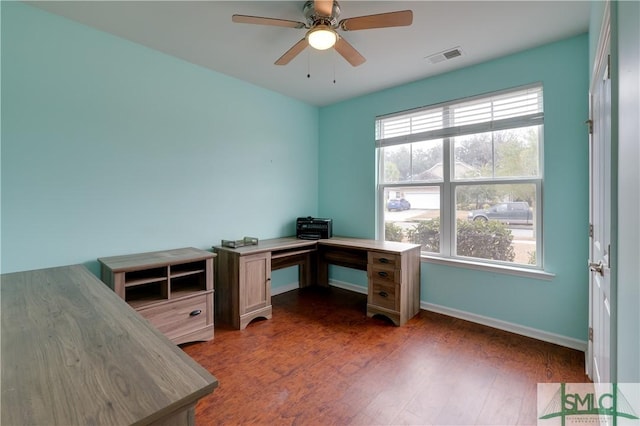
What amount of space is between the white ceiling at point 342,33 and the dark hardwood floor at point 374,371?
2648 millimetres

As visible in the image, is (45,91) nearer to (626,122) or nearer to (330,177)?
(330,177)

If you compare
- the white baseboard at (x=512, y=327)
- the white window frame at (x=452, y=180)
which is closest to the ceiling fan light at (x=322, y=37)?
the white window frame at (x=452, y=180)

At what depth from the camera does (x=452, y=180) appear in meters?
3.14

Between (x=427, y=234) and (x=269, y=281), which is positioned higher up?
(x=427, y=234)

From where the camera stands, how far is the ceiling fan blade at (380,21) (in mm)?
1746

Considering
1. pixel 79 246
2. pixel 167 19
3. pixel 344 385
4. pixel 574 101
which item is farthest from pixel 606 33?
pixel 79 246

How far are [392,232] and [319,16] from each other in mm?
2565

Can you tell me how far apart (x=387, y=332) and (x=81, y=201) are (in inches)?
115

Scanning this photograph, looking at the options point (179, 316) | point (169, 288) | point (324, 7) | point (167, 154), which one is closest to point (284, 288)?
point (179, 316)

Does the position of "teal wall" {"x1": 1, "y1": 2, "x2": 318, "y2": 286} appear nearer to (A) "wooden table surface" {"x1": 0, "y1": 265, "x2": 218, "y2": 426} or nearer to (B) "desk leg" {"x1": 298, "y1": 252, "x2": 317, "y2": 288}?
(B) "desk leg" {"x1": 298, "y1": 252, "x2": 317, "y2": 288}

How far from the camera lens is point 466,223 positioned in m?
3.06

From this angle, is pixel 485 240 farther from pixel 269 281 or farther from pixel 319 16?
pixel 319 16

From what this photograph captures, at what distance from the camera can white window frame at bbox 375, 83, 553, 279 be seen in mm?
2621

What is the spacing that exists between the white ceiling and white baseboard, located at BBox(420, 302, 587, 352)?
2570 mm
